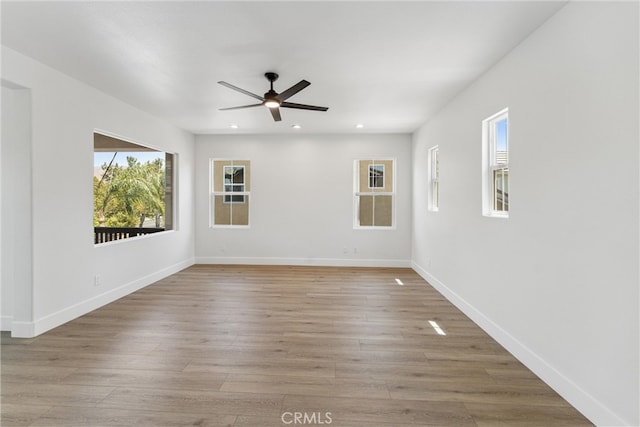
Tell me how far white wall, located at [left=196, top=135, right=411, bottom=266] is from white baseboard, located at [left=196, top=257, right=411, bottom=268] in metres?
0.02

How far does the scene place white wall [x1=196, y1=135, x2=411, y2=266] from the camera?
6387 mm

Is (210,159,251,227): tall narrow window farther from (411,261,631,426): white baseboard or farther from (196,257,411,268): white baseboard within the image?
(411,261,631,426): white baseboard

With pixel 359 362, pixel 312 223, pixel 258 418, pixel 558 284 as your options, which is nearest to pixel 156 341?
pixel 258 418

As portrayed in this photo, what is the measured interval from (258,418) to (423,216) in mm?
4398

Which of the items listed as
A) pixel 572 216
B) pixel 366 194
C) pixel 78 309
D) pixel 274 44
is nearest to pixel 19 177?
pixel 78 309

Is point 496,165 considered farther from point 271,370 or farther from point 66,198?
point 66,198

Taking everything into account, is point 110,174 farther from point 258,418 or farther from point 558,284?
point 558,284

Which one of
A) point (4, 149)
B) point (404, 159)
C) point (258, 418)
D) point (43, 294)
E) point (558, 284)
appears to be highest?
point (404, 159)

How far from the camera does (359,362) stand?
2557 millimetres

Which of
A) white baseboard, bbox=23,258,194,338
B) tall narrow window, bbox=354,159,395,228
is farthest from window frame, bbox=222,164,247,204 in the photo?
tall narrow window, bbox=354,159,395,228

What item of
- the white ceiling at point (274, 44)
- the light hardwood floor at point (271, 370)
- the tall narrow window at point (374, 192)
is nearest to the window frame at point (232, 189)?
the tall narrow window at point (374, 192)

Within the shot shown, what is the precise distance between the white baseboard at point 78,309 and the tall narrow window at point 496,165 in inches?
176

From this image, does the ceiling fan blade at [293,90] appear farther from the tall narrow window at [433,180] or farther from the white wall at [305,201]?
the white wall at [305,201]

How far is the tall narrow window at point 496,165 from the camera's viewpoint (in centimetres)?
309
